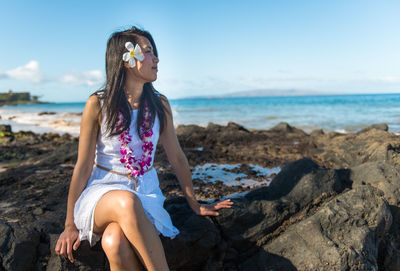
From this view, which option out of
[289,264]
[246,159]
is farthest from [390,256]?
[246,159]

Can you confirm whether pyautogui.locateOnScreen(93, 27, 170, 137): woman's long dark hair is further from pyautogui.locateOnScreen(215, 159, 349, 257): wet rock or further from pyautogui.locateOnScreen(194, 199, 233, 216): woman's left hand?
pyautogui.locateOnScreen(215, 159, 349, 257): wet rock

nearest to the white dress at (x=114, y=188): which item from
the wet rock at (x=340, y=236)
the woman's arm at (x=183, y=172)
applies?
the woman's arm at (x=183, y=172)

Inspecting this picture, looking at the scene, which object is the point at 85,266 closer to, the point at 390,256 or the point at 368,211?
the point at 368,211

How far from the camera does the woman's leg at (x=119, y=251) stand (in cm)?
209

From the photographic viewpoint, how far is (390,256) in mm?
3150

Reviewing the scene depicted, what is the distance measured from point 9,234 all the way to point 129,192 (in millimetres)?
1062

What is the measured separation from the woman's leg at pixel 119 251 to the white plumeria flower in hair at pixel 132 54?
132 centimetres

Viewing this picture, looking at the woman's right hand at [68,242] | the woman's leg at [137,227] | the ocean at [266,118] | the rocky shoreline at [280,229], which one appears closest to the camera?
the woman's leg at [137,227]

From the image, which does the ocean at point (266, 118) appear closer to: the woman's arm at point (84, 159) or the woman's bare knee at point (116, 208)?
the woman's arm at point (84, 159)

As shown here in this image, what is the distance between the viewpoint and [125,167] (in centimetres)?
265

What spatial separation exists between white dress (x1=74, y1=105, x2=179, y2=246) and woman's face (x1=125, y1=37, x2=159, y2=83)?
1.03ft

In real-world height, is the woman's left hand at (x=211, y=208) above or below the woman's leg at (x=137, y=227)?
below

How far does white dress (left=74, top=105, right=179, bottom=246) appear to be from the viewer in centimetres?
235

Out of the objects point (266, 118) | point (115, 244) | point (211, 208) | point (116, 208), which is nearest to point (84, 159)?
point (116, 208)
